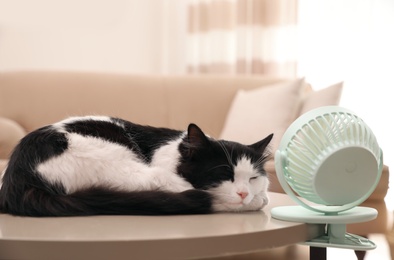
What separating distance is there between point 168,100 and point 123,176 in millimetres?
1885

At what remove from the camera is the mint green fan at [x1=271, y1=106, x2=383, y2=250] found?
104cm

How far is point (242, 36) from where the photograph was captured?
12.6 feet

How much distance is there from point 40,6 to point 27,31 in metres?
0.21

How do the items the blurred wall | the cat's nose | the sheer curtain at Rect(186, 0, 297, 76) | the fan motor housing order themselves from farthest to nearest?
the blurred wall
the sheer curtain at Rect(186, 0, 297, 76)
the cat's nose
the fan motor housing

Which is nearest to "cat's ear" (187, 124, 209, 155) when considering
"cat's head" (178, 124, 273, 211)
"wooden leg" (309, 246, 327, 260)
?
"cat's head" (178, 124, 273, 211)

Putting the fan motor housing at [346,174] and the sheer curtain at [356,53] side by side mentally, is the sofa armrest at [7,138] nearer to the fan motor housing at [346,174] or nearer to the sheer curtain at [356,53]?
the fan motor housing at [346,174]

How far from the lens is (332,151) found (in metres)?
1.03

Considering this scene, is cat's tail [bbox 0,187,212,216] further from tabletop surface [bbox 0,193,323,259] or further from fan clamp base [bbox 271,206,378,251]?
fan clamp base [bbox 271,206,378,251]

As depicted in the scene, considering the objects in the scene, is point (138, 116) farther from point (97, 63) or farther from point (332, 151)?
point (332, 151)

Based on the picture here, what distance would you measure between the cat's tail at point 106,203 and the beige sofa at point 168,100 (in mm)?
1565

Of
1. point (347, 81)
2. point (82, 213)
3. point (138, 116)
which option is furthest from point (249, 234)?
point (347, 81)

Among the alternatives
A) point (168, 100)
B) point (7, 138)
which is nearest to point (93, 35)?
point (168, 100)

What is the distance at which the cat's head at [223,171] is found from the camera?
1177mm

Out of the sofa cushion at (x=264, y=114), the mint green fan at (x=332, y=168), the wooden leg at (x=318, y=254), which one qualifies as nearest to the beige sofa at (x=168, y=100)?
the sofa cushion at (x=264, y=114)
